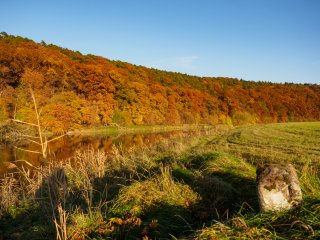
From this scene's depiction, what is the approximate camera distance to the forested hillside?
133ft

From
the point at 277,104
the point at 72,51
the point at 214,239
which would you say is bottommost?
the point at 214,239

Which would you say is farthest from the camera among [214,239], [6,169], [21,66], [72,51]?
[72,51]

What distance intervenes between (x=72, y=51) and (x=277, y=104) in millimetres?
56254

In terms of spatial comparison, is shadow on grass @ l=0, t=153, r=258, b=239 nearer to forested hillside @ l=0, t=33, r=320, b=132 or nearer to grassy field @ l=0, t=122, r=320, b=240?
grassy field @ l=0, t=122, r=320, b=240

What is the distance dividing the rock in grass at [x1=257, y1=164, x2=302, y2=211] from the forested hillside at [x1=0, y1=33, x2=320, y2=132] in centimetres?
2704

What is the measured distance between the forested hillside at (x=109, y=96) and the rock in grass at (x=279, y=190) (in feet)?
88.7

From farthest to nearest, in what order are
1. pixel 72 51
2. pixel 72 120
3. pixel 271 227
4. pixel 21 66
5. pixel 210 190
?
pixel 72 51 < pixel 21 66 < pixel 72 120 < pixel 210 190 < pixel 271 227

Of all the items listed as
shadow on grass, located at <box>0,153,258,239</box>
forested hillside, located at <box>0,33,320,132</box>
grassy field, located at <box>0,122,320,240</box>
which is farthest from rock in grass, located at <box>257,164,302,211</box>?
forested hillside, located at <box>0,33,320,132</box>

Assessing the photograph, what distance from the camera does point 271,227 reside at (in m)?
3.63

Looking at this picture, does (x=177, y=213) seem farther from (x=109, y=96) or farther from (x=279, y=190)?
(x=109, y=96)

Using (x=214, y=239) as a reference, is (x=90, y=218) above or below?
below

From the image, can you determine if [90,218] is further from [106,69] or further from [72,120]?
[106,69]

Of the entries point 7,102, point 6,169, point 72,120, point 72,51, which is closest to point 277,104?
point 72,51

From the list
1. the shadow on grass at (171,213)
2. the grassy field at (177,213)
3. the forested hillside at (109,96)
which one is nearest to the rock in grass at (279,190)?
the grassy field at (177,213)
